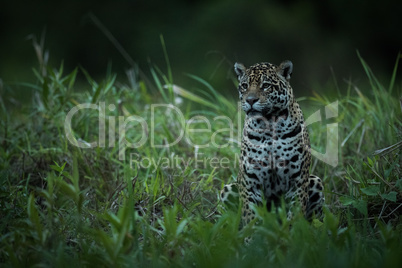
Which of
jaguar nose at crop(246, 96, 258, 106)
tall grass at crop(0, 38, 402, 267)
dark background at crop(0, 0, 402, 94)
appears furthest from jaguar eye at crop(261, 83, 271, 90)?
dark background at crop(0, 0, 402, 94)

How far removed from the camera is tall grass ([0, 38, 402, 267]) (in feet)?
10.3

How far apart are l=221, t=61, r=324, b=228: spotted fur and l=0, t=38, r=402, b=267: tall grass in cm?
31

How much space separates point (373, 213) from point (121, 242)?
2.18m

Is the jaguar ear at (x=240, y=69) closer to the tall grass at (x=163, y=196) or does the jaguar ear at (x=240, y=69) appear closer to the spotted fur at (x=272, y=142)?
the spotted fur at (x=272, y=142)

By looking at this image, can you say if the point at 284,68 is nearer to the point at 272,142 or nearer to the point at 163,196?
the point at 272,142

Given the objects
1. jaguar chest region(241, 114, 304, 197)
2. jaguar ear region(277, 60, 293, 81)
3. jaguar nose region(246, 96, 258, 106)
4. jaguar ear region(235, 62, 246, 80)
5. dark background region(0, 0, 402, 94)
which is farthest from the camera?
dark background region(0, 0, 402, 94)

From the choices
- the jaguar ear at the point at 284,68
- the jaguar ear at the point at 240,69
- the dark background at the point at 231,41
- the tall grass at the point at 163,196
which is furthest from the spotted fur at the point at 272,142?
the dark background at the point at 231,41

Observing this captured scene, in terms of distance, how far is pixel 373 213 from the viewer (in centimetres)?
419

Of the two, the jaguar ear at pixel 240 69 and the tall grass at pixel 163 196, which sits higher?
the jaguar ear at pixel 240 69

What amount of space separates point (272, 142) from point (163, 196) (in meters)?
0.99

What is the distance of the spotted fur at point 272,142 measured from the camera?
4176 mm

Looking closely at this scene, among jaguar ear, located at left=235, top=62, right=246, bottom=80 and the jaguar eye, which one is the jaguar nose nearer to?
the jaguar eye

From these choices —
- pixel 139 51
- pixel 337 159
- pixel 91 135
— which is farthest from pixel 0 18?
pixel 337 159

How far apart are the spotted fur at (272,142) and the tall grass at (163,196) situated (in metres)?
0.31
